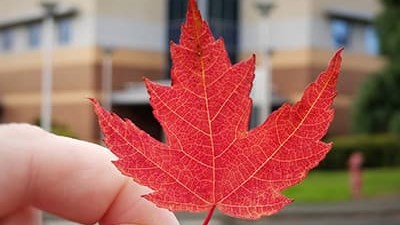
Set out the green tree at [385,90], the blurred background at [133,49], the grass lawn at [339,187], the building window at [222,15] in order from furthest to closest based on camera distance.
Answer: the building window at [222,15], the blurred background at [133,49], the green tree at [385,90], the grass lawn at [339,187]

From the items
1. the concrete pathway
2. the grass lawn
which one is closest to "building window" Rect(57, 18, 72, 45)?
the grass lawn

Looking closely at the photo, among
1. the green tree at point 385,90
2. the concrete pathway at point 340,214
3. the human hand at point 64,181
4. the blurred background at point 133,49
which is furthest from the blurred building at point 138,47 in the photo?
the human hand at point 64,181

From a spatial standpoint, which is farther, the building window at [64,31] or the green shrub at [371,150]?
the building window at [64,31]

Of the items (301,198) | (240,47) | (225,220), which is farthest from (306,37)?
(225,220)

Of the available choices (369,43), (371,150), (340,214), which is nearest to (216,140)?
(340,214)

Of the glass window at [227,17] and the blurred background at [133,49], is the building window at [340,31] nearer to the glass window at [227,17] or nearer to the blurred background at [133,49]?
the blurred background at [133,49]

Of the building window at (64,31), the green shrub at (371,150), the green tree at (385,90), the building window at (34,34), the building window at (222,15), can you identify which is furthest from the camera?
the building window at (34,34)

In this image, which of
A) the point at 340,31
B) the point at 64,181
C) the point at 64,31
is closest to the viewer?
the point at 64,181

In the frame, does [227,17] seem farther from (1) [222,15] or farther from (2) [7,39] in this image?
(2) [7,39]
